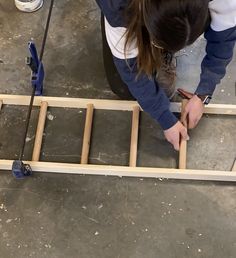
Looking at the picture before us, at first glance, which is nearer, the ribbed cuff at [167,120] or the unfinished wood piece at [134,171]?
the ribbed cuff at [167,120]

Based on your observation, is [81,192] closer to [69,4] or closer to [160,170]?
[160,170]

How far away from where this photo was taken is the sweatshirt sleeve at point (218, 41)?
97 cm

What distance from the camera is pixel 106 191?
128 centimetres

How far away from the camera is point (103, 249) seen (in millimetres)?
1186

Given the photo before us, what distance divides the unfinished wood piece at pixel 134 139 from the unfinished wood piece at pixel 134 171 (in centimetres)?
3

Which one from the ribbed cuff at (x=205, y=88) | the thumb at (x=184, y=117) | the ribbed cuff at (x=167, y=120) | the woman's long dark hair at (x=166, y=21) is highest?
the woman's long dark hair at (x=166, y=21)

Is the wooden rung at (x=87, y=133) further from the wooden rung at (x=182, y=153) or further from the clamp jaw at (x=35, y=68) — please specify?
the wooden rung at (x=182, y=153)

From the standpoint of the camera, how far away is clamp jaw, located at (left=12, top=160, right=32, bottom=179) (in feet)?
3.92

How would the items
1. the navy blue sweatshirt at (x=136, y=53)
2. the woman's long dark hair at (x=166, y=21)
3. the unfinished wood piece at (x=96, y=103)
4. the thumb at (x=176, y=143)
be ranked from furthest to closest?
1. the unfinished wood piece at (x=96, y=103)
2. the thumb at (x=176, y=143)
3. the navy blue sweatshirt at (x=136, y=53)
4. the woman's long dark hair at (x=166, y=21)

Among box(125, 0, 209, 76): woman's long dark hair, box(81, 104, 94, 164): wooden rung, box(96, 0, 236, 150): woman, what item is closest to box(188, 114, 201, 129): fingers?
box(96, 0, 236, 150): woman

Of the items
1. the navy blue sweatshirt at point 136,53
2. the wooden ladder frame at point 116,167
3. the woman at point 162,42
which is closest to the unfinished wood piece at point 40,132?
the wooden ladder frame at point 116,167

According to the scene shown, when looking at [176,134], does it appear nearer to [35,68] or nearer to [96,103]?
[96,103]

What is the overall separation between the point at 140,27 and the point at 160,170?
0.55 meters

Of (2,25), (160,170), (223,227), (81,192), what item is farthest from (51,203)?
(2,25)
